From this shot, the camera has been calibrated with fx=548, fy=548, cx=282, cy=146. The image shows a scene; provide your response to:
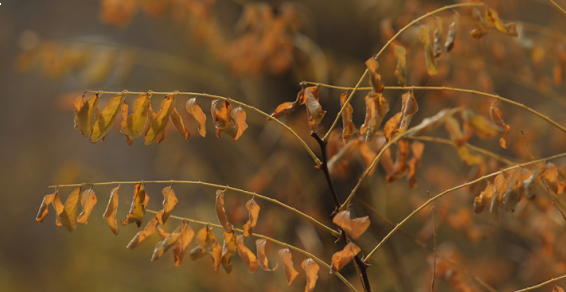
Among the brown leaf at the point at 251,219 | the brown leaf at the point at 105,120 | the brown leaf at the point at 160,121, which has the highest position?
the brown leaf at the point at 105,120

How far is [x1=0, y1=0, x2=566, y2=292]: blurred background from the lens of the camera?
4.25 feet

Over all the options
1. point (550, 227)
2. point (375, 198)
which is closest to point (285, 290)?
point (375, 198)

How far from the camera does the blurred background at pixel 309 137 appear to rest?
1.30m

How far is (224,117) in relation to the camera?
1.84ft

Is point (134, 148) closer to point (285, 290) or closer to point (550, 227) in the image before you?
point (285, 290)

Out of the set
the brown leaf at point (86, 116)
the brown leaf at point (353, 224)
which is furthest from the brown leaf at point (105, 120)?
the brown leaf at point (353, 224)

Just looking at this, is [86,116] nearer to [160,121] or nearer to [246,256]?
[160,121]

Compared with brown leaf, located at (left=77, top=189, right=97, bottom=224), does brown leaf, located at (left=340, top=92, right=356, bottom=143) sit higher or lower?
lower

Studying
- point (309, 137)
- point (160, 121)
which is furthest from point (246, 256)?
point (309, 137)

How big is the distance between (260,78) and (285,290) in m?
0.69

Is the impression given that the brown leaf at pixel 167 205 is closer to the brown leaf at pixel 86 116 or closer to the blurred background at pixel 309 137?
the brown leaf at pixel 86 116

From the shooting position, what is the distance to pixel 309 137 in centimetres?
167

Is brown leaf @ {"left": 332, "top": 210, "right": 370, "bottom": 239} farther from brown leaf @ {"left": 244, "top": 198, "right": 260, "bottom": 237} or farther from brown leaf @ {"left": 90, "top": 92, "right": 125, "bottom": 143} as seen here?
brown leaf @ {"left": 90, "top": 92, "right": 125, "bottom": 143}

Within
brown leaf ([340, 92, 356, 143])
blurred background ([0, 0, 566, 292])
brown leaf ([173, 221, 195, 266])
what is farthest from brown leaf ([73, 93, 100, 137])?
blurred background ([0, 0, 566, 292])
